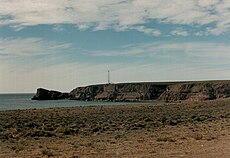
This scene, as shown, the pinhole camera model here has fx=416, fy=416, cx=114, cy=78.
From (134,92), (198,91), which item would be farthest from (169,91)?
(198,91)

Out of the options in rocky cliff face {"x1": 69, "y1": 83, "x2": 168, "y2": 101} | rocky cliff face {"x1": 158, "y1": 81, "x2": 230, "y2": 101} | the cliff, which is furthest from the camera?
rocky cliff face {"x1": 69, "y1": 83, "x2": 168, "y2": 101}

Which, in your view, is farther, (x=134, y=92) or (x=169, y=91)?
(x=134, y=92)

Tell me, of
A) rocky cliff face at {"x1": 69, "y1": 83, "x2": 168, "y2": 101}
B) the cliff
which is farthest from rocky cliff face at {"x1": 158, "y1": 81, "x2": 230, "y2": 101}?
rocky cliff face at {"x1": 69, "y1": 83, "x2": 168, "y2": 101}

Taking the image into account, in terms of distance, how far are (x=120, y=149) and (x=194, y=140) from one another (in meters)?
4.51

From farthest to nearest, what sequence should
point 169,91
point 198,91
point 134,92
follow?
point 134,92 < point 169,91 < point 198,91

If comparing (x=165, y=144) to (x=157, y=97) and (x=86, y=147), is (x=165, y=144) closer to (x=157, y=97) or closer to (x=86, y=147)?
(x=86, y=147)

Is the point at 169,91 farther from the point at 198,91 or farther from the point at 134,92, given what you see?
the point at 198,91

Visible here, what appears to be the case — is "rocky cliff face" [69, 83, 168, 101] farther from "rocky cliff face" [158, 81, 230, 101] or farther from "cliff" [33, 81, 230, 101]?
"rocky cliff face" [158, 81, 230, 101]

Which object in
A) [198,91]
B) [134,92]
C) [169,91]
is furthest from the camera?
[134,92]

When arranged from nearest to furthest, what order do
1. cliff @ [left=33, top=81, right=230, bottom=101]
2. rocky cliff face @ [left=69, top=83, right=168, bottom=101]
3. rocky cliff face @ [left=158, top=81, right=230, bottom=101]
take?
rocky cliff face @ [left=158, top=81, right=230, bottom=101]
cliff @ [left=33, top=81, right=230, bottom=101]
rocky cliff face @ [left=69, top=83, right=168, bottom=101]

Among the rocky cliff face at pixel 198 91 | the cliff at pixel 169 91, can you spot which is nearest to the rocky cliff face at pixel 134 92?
the cliff at pixel 169 91

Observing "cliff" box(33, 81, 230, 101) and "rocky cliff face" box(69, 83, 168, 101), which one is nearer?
"cliff" box(33, 81, 230, 101)

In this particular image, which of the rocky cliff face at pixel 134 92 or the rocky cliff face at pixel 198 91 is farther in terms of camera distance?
the rocky cliff face at pixel 134 92

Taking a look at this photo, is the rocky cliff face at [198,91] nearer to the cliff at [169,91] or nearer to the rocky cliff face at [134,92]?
the cliff at [169,91]
